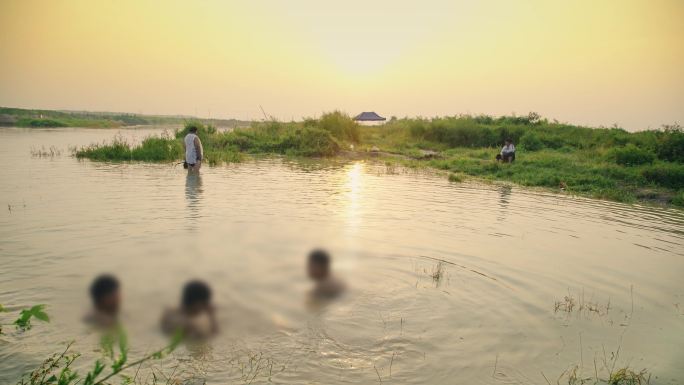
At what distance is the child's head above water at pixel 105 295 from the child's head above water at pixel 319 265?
2.26 metres

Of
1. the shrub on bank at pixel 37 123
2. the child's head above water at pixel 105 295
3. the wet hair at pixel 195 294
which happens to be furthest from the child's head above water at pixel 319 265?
the shrub on bank at pixel 37 123

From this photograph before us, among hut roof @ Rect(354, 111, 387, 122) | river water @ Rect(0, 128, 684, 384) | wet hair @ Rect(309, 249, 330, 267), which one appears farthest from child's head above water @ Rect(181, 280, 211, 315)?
hut roof @ Rect(354, 111, 387, 122)

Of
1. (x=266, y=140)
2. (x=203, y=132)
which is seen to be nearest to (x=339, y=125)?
(x=266, y=140)

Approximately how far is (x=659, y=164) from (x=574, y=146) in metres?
12.2

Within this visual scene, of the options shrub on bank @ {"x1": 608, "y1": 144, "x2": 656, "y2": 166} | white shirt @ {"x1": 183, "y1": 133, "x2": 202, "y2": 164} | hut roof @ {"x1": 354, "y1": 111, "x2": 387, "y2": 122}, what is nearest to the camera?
white shirt @ {"x1": 183, "y1": 133, "x2": 202, "y2": 164}

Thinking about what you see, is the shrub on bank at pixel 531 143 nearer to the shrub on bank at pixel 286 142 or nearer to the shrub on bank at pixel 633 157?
the shrub on bank at pixel 633 157

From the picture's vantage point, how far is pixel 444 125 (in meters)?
35.8

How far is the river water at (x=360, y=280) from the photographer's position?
4.20 metres

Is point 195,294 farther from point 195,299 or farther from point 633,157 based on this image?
point 633,157

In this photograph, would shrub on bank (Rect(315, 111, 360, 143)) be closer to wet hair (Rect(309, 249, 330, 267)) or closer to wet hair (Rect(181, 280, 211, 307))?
wet hair (Rect(309, 249, 330, 267))

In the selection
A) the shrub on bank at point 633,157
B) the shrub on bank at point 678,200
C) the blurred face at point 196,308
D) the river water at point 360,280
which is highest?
the shrub on bank at point 633,157

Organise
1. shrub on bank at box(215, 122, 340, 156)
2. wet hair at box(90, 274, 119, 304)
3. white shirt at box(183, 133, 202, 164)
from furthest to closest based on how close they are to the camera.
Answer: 1. shrub on bank at box(215, 122, 340, 156)
2. white shirt at box(183, 133, 202, 164)
3. wet hair at box(90, 274, 119, 304)

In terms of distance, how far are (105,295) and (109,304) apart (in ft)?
0.52

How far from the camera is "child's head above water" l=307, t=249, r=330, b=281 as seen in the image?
226 inches
